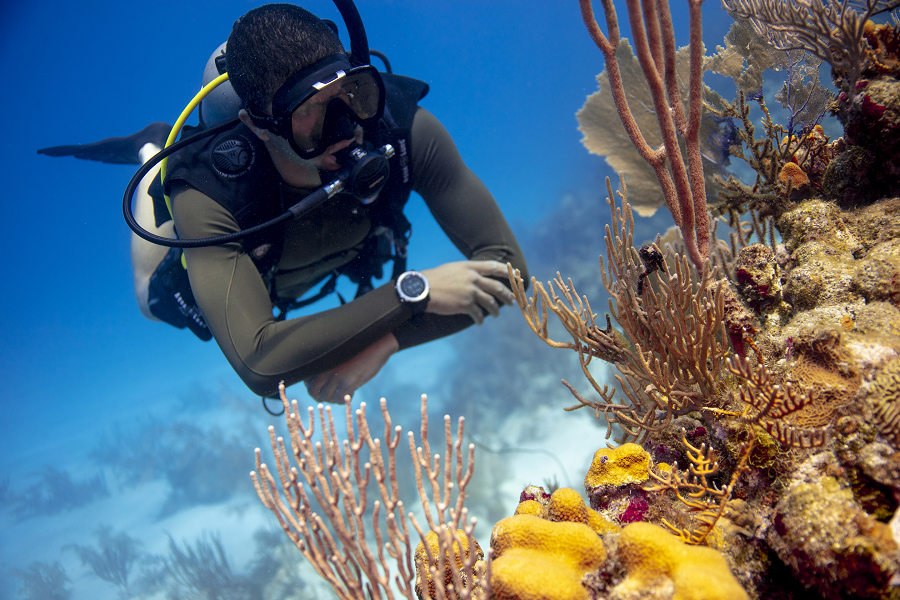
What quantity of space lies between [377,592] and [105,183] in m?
83.6

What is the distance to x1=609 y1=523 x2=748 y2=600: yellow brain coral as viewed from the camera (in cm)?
101

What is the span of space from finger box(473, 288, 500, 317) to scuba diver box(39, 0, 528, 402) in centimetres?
1

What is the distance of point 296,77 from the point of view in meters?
2.60

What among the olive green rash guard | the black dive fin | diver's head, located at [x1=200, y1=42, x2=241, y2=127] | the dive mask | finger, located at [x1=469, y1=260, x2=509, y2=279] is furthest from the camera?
the black dive fin

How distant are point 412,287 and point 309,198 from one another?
0.97 meters

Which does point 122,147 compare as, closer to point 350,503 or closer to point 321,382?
point 321,382

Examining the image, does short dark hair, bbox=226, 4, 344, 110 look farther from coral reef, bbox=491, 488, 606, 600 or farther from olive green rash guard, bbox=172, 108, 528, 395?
coral reef, bbox=491, 488, 606, 600

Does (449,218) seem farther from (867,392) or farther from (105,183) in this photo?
(105,183)

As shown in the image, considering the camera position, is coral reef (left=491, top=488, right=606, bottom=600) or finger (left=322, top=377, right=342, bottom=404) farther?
finger (left=322, top=377, right=342, bottom=404)

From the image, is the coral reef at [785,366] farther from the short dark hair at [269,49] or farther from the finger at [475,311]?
the short dark hair at [269,49]

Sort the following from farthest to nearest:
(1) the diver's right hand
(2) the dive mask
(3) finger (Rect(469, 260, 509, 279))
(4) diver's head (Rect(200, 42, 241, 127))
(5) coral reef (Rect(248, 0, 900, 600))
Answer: (4) diver's head (Rect(200, 42, 241, 127)) → (3) finger (Rect(469, 260, 509, 279)) → (1) the diver's right hand → (2) the dive mask → (5) coral reef (Rect(248, 0, 900, 600))

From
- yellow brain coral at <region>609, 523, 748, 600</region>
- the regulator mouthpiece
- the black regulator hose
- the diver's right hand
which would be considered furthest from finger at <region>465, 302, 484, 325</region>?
yellow brain coral at <region>609, 523, 748, 600</region>

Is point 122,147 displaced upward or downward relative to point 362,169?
upward

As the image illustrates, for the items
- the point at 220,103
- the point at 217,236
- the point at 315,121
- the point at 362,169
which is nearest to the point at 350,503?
the point at 217,236
